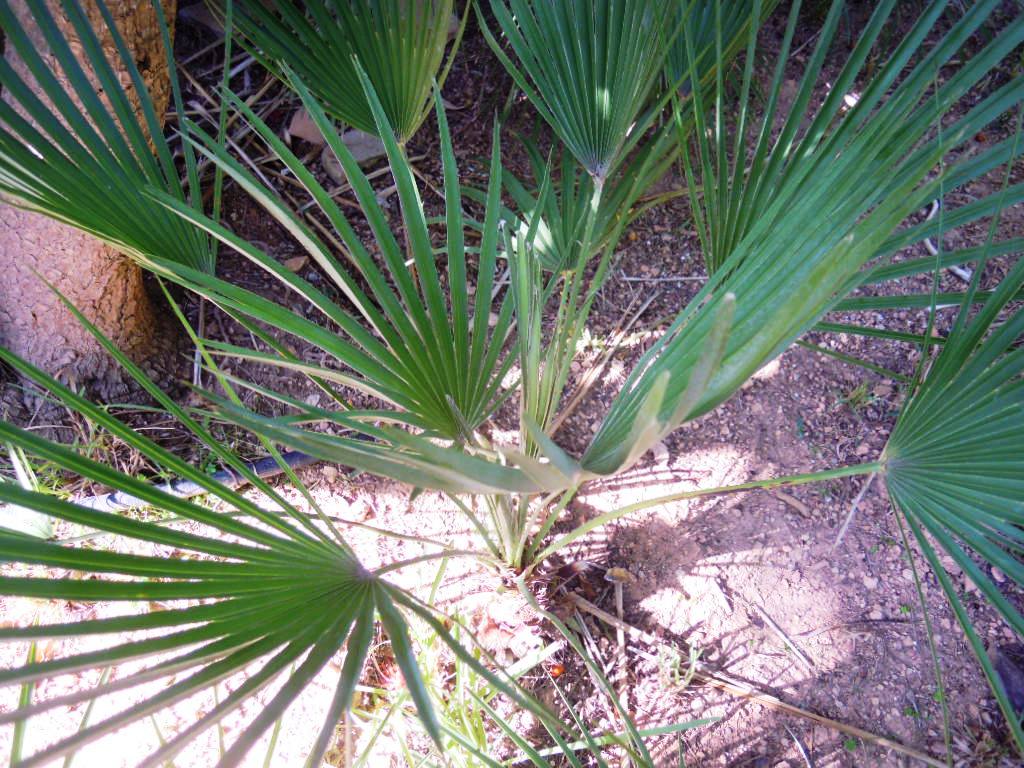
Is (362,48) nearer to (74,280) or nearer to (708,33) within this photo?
(708,33)

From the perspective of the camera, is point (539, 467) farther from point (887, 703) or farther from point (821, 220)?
point (887, 703)

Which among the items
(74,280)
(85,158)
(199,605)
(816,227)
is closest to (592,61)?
(816,227)

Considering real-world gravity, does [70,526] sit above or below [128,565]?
above

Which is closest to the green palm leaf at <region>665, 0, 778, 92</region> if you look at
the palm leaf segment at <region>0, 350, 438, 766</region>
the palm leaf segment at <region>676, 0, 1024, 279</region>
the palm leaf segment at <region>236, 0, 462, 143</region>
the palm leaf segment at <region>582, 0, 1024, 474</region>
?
the palm leaf segment at <region>676, 0, 1024, 279</region>

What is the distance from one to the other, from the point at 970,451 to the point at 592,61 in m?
0.85

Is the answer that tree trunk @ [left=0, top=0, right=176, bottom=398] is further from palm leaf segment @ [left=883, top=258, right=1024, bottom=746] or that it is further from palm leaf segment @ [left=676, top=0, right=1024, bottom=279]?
palm leaf segment @ [left=883, top=258, right=1024, bottom=746]

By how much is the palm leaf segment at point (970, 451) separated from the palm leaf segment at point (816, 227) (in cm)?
21

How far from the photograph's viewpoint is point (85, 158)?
0.92 meters

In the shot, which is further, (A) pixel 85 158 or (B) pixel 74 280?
(B) pixel 74 280

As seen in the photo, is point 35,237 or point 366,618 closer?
point 366,618

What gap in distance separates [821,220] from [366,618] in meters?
0.69

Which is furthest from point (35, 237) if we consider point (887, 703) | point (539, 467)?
point (887, 703)

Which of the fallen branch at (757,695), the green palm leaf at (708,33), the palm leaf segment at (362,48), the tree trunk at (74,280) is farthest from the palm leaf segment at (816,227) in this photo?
the tree trunk at (74,280)

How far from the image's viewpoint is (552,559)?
142cm
